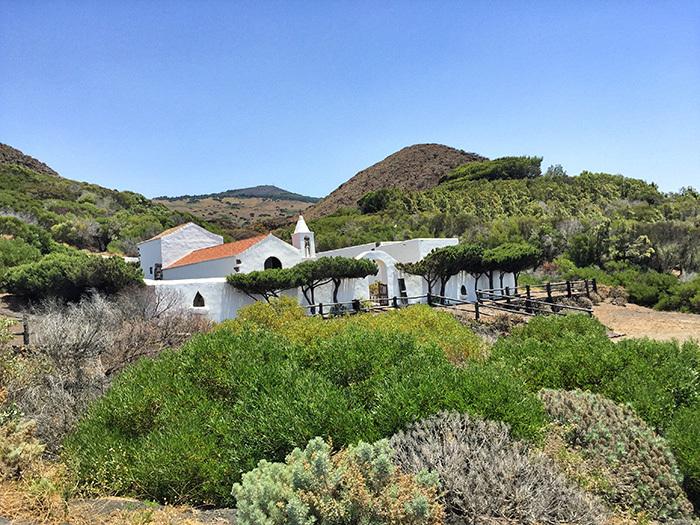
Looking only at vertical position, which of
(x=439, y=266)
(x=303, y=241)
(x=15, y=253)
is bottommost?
(x=439, y=266)

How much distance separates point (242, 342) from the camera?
6.52 m

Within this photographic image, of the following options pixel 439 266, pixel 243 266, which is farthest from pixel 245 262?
pixel 439 266

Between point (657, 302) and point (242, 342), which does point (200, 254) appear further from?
point (657, 302)

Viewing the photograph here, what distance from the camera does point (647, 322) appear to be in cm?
2089

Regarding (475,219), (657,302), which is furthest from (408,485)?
(475,219)

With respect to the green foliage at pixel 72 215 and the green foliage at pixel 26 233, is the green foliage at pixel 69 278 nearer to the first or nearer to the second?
the green foliage at pixel 26 233

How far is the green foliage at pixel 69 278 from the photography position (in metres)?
18.2

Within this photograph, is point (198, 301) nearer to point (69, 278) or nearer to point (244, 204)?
point (69, 278)

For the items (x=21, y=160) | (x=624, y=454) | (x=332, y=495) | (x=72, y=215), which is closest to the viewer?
(x=332, y=495)

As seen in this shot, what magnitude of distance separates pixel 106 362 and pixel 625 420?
932cm

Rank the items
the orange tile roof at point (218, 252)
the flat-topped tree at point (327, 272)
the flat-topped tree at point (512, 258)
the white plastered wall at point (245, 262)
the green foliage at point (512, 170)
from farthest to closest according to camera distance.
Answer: the green foliage at point (512, 170)
the flat-topped tree at point (512, 258)
the orange tile roof at point (218, 252)
the white plastered wall at point (245, 262)
the flat-topped tree at point (327, 272)

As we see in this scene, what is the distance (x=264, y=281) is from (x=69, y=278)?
741cm

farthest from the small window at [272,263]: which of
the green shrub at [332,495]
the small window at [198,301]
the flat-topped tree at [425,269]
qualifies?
the green shrub at [332,495]

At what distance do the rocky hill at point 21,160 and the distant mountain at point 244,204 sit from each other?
64.5 feet
